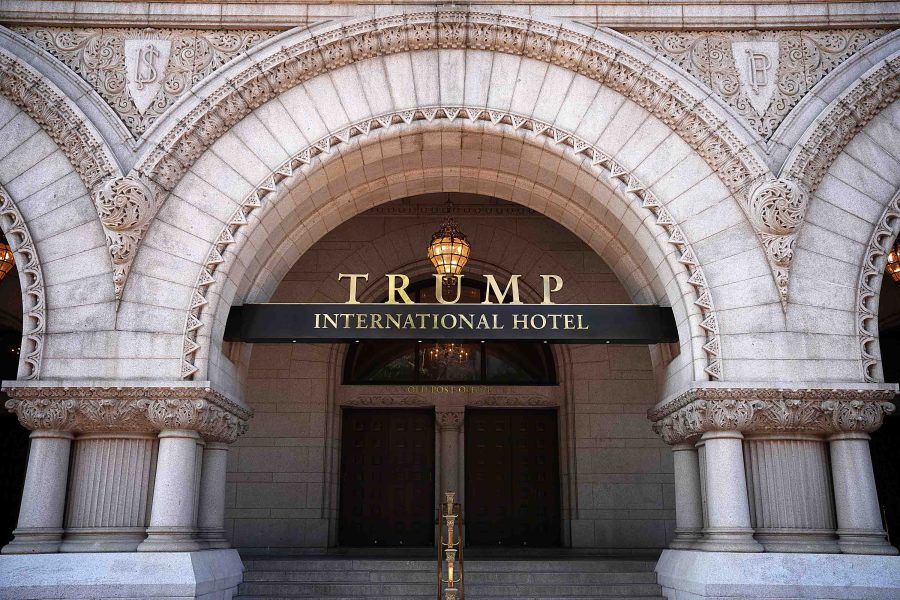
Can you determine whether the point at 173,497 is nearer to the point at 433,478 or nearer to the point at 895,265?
the point at 433,478

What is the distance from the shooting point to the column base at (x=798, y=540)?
29.3 ft

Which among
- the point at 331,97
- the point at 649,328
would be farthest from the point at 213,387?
the point at 649,328

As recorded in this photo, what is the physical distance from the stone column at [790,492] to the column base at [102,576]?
617cm

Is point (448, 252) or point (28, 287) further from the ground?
point (448, 252)

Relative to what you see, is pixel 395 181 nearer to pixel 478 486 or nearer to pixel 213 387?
pixel 213 387

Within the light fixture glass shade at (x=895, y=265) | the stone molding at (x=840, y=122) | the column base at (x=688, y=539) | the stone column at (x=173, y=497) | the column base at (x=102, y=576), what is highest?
the stone molding at (x=840, y=122)

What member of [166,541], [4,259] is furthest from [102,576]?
[4,259]

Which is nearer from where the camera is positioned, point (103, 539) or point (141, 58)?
point (103, 539)

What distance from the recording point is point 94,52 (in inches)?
410

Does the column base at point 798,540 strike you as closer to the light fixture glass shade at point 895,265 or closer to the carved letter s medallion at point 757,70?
the light fixture glass shade at point 895,265

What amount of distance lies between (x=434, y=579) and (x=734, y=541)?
4074 mm

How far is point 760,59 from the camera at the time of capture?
34.3ft

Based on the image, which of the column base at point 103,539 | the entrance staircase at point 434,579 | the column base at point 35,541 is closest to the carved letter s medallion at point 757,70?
the entrance staircase at point 434,579

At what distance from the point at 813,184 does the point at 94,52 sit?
9065 mm
